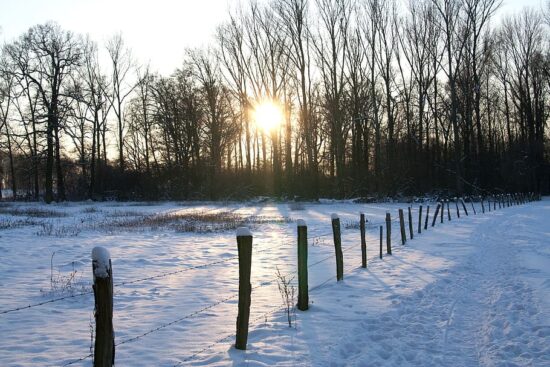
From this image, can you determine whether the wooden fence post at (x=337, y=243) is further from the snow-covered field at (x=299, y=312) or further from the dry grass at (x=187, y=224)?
the dry grass at (x=187, y=224)

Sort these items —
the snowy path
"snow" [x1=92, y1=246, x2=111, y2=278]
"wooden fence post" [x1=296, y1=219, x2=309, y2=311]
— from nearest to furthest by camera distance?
"snow" [x1=92, y1=246, x2=111, y2=278], the snowy path, "wooden fence post" [x1=296, y1=219, x2=309, y2=311]

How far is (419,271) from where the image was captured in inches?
381

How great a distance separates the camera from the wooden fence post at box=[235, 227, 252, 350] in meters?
5.04

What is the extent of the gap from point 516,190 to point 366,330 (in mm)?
50470

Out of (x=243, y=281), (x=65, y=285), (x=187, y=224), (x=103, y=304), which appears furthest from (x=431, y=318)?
(x=187, y=224)

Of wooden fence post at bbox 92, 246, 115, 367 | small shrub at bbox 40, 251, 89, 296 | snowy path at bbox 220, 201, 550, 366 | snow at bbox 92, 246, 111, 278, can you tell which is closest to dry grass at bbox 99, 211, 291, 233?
small shrub at bbox 40, 251, 89, 296

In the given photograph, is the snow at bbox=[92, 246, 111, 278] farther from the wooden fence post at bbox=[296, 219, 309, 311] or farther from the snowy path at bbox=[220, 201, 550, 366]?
the wooden fence post at bbox=[296, 219, 309, 311]

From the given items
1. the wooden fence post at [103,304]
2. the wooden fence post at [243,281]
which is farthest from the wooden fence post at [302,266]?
the wooden fence post at [103,304]

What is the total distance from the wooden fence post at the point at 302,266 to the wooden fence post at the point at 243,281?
1.61 meters

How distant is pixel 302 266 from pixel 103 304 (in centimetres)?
361

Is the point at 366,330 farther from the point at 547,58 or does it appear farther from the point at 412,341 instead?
the point at 547,58

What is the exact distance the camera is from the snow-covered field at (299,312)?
5125 millimetres

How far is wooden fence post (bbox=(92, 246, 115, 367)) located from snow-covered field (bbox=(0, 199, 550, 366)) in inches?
44.6

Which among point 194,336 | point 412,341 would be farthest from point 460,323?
point 194,336
